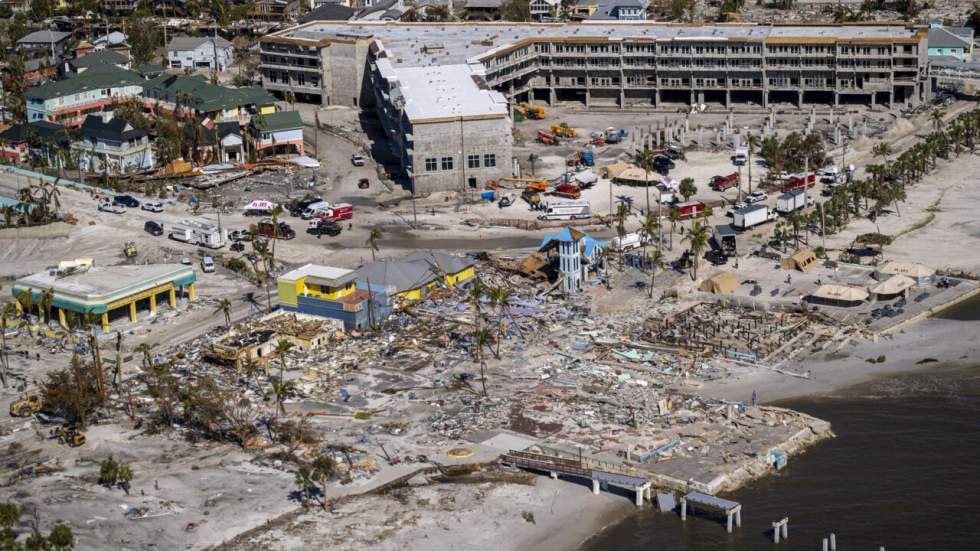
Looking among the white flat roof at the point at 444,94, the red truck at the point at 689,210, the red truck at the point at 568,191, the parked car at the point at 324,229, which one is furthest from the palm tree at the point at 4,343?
the red truck at the point at 689,210

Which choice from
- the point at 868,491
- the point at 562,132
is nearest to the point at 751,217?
the point at 562,132

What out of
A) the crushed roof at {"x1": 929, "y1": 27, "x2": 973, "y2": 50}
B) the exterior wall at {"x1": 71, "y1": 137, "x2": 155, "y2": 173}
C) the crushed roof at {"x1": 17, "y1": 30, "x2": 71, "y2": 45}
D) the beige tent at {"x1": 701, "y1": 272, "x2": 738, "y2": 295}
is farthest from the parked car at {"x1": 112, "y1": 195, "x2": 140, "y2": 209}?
the crushed roof at {"x1": 929, "y1": 27, "x2": 973, "y2": 50}

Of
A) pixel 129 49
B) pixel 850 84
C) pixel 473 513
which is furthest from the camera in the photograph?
pixel 129 49

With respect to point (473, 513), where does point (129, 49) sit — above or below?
above

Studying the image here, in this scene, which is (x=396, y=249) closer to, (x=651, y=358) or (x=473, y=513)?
(x=651, y=358)

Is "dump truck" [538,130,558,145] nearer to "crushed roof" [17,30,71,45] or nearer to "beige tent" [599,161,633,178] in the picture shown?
"beige tent" [599,161,633,178]

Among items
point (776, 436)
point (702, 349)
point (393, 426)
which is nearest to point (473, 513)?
point (393, 426)
